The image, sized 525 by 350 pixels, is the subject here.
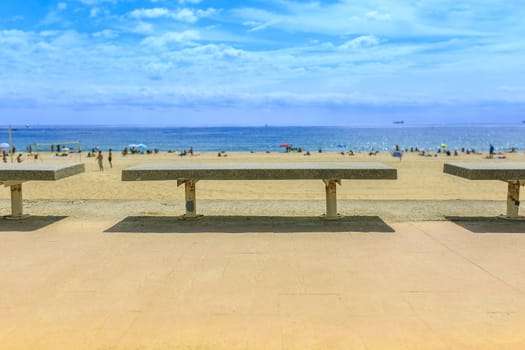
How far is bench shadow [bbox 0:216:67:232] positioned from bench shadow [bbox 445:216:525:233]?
29.6ft

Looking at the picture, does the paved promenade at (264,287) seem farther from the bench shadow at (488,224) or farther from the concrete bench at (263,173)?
the concrete bench at (263,173)

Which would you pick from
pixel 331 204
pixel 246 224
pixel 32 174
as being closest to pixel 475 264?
pixel 331 204

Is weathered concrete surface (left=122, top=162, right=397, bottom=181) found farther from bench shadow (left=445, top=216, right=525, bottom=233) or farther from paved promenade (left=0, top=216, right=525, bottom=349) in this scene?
bench shadow (left=445, top=216, right=525, bottom=233)

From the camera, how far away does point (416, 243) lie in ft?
24.4

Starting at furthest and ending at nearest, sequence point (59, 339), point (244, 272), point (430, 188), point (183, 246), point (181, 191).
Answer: point (430, 188)
point (181, 191)
point (183, 246)
point (244, 272)
point (59, 339)

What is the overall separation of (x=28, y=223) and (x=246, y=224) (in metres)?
4.85

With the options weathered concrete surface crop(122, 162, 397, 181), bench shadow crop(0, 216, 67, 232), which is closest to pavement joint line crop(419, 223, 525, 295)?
weathered concrete surface crop(122, 162, 397, 181)

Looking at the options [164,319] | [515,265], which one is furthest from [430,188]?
[164,319]

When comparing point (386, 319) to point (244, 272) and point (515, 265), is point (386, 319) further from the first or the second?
point (515, 265)

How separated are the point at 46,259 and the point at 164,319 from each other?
3.16m

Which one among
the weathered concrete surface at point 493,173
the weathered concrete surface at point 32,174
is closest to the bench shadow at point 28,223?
the weathered concrete surface at point 32,174

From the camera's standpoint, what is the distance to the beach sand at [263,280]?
4180 mm

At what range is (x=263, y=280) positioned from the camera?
5609mm

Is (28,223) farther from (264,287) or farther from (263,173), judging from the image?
(264,287)
